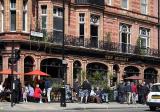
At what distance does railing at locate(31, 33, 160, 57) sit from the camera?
1796 inches

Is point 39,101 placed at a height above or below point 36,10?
below

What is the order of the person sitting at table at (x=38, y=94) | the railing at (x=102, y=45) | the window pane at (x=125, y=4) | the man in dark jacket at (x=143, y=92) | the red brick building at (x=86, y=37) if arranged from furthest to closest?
the window pane at (x=125, y=4) → the railing at (x=102, y=45) → the man in dark jacket at (x=143, y=92) → the red brick building at (x=86, y=37) → the person sitting at table at (x=38, y=94)

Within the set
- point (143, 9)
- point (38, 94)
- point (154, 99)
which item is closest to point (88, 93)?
point (38, 94)

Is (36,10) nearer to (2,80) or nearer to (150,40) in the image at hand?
(2,80)

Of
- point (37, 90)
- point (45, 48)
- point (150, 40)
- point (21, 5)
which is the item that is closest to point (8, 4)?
point (21, 5)

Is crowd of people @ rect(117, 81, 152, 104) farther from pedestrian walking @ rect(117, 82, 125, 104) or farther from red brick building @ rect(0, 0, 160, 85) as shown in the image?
red brick building @ rect(0, 0, 160, 85)

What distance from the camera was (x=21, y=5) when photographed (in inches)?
1652

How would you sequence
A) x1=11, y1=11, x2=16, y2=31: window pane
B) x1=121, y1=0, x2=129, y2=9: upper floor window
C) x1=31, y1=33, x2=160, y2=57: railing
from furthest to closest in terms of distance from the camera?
x1=121, y1=0, x2=129, y2=9: upper floor window
x1=31, y1=33, x2=160, y2=57: railing
x1=11, y1=11, x2=16, y2=31: window pane

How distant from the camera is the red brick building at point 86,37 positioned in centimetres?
4216

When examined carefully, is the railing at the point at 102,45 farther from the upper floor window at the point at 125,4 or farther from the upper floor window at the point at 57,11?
the upper floor window at the point at 125,4

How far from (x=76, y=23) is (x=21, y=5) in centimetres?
757

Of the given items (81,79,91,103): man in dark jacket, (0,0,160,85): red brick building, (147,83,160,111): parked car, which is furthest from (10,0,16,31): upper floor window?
(147,83,160,111): parked car

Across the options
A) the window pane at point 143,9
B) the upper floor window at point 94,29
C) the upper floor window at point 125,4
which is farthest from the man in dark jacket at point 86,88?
the window pane at point 143,9

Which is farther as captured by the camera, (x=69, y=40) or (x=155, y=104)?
(x=69, y=40)
